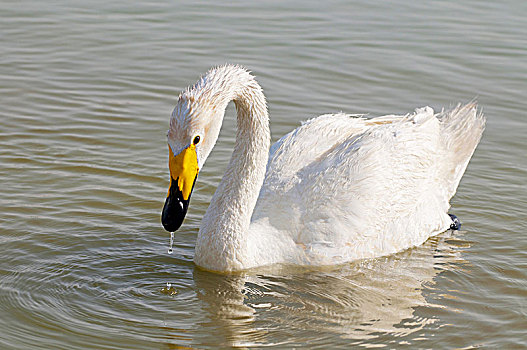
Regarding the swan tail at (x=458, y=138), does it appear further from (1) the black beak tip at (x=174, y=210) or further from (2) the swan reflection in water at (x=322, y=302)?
(1) the black beak tip at (x=174, y=210)

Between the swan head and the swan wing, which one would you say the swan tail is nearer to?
the swan wing

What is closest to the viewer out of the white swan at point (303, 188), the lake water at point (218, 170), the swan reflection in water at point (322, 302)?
the swan reflection in water at point (322, 302)

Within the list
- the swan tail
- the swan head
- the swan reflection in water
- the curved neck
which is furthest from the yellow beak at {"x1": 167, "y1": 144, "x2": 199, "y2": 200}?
the swan tail

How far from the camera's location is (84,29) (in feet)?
51.6

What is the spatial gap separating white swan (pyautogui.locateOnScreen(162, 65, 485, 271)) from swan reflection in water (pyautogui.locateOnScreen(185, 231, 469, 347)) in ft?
0.49

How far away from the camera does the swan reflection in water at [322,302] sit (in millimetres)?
7695

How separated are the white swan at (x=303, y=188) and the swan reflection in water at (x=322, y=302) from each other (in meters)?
0.15

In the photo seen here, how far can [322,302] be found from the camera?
8336 millimetres

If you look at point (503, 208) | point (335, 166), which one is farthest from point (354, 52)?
point (335, 166)

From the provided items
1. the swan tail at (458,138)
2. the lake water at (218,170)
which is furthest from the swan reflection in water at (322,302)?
the swan tail at (458,138)

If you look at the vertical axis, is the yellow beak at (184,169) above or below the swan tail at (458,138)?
below

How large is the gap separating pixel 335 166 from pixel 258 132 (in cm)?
97

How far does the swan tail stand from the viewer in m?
10.5

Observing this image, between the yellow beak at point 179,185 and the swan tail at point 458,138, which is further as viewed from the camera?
the swan tail at point 458,138
